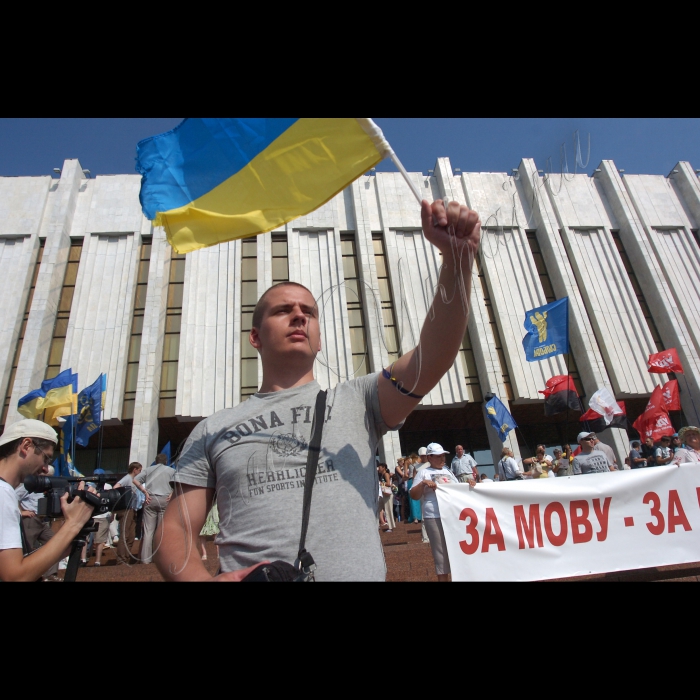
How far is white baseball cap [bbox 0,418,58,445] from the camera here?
8.62 feet

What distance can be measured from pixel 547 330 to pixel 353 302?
997 centimetres

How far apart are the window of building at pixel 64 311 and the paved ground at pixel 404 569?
11.2 metres

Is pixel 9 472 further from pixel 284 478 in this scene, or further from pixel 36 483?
pixel 284 478

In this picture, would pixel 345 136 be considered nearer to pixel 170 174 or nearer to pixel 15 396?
pixel 170 174

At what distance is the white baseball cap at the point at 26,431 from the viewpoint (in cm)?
263

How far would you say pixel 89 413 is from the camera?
14141 millimetres

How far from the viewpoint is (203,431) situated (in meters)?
1.79

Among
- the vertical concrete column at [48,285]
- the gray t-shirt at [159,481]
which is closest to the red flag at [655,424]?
the gray t-shirt at [159,481]

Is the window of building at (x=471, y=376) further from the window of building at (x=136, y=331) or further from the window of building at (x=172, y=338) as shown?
the window of building at (x=136, y=331)

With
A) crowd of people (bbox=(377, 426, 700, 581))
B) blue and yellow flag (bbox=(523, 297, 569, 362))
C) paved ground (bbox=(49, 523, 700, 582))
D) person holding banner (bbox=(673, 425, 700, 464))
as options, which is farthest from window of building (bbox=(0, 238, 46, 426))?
person holding banner (bbox=(673, 425, 700, 464))

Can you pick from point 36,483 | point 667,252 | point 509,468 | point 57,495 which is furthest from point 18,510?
point 667,252
